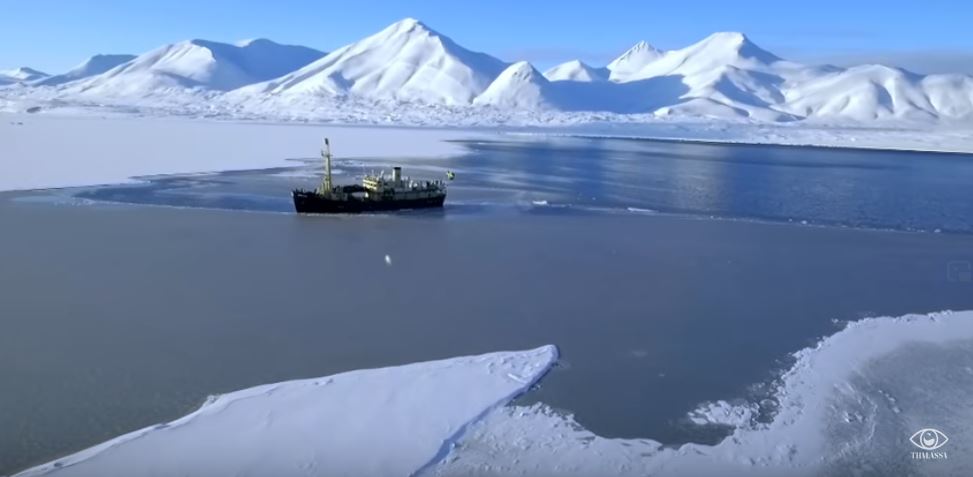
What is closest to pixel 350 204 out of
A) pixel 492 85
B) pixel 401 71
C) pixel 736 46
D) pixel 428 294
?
pixel 428 294

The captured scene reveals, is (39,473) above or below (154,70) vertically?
below

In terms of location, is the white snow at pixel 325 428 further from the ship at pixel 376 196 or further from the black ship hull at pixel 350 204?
the ship at pixel 376 196

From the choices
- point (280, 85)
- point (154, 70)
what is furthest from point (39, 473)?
point (154, 70)

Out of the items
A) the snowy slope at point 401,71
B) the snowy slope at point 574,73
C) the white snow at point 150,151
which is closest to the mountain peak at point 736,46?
the snowy slope at point 574,73

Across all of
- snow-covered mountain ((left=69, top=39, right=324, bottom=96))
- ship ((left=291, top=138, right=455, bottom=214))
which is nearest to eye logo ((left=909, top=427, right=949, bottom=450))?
ship ((left=291, top=138, right=455, bottom=214))

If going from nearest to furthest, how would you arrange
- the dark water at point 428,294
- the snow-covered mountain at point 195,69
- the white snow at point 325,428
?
the white snow at point 325,428 → the dark water at point 428,294 → the snow-covered mountain at point 195,69

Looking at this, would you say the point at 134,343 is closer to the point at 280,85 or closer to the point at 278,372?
the point at 278,372

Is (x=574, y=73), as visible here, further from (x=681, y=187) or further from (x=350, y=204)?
(x=350, y=204)
